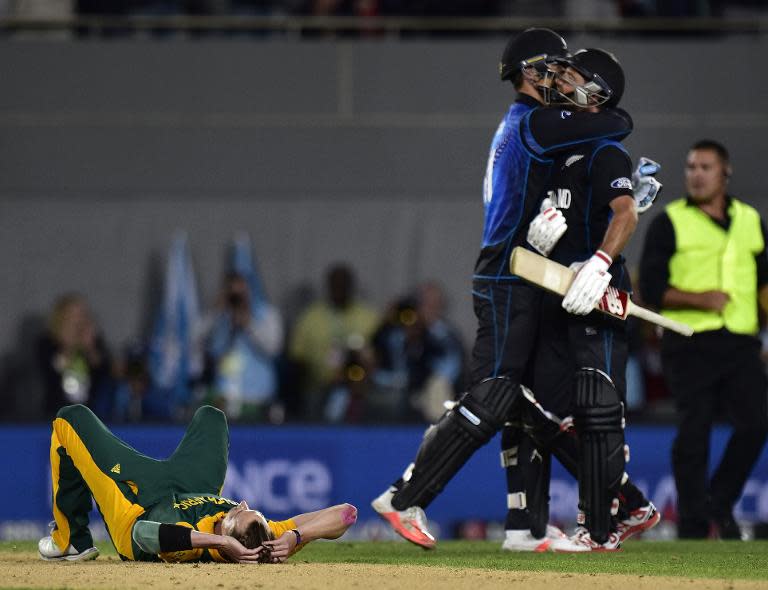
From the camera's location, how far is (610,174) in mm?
6879

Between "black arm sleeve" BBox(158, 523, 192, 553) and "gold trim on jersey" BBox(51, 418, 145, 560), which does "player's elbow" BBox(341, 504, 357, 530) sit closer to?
"black arm sleeve" BBox(158, 523, 192, 553)

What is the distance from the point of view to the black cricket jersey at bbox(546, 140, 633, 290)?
6.93m

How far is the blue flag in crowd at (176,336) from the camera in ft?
40.1

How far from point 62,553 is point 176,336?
20.4 ft

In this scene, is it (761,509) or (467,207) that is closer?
(761,509)

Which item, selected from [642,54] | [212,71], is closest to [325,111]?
[212,71]

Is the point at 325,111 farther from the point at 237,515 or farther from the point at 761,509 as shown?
the point at 237,515

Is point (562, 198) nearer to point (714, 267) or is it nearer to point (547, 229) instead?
point (547, 229)

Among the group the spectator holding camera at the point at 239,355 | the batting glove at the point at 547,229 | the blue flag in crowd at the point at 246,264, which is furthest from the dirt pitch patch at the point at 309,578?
the blue flag in crowd at the point at 246,264

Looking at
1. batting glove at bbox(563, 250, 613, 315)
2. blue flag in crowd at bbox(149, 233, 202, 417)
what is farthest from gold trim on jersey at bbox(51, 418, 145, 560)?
blue flag in crowd at bbox(149, 233, 202, 417)

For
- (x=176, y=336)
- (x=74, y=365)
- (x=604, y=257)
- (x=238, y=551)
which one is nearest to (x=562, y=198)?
(x=604, y=257)

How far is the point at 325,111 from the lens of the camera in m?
13.3

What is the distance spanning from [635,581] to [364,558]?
160 cm

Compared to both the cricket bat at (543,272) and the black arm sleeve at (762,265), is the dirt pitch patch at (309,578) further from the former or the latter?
the black arm sleeve at (762,265)
